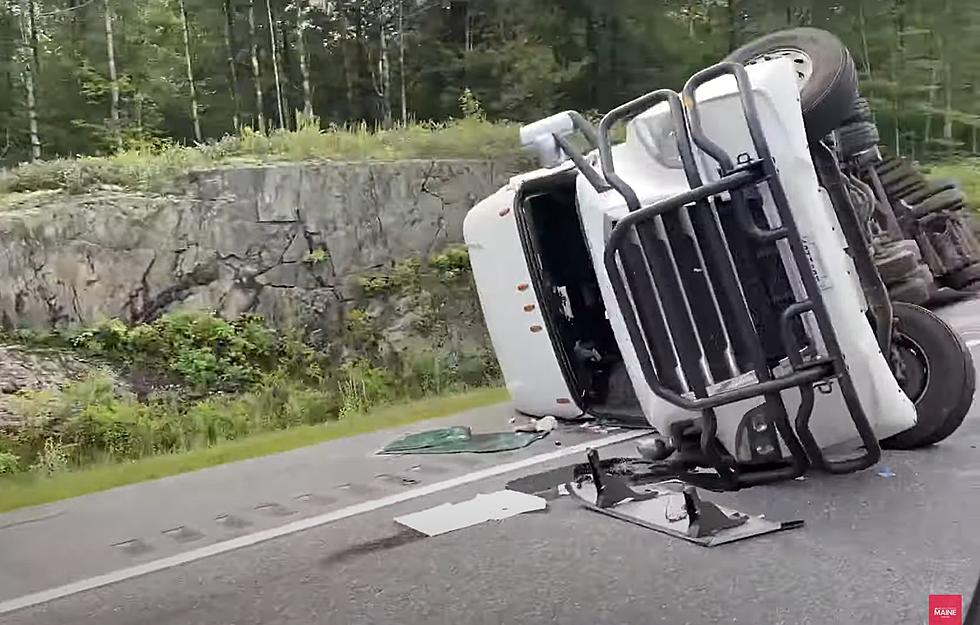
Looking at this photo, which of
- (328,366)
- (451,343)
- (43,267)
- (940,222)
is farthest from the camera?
(451,343)

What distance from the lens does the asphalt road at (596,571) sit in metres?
2.12

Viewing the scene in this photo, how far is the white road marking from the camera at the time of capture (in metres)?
2.48

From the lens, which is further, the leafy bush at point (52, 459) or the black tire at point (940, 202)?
the black tire at point (940, 202)

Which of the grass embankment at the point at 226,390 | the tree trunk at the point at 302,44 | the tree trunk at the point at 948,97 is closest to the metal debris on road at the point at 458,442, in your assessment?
the grass embankment at the point at 226,390

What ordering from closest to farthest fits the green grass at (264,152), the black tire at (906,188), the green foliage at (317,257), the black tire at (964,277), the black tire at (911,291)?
the black tire at (911,291) < the black tire at (906,188) < the black tire at (964,277) < the green grass at (264,152) < the green foliage at (317,257)

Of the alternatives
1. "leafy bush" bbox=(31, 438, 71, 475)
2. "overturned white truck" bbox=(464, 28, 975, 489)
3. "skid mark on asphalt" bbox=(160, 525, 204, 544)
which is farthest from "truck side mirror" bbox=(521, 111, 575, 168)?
"leafy bush" bbox=(31, 438, 71, 475)

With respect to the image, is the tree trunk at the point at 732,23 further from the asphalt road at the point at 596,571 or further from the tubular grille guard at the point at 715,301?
the asphalt road at the point at 596,571

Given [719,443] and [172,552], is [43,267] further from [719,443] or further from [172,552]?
[719,443]

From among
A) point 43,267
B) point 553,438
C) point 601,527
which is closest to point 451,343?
point 553,438

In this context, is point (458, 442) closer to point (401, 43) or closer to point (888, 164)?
point (888, 164)

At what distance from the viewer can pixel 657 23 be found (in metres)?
4.81

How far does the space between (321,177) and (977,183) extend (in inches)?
131

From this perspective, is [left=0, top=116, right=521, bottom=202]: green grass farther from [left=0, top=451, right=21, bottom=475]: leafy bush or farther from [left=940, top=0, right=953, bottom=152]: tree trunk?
[left=940, top=0, right=953, bottom=152]: tree trunk

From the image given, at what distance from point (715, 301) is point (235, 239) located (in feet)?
10.4
